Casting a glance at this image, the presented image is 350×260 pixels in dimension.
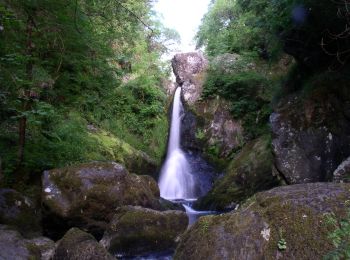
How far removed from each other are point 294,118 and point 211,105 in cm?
662

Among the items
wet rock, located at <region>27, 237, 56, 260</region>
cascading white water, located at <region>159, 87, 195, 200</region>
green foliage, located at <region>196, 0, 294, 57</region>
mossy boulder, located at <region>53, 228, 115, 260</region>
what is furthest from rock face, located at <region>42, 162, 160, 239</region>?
cascading white water, located at <region>159, 87, 195, 200</region>

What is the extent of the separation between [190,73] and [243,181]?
799cm

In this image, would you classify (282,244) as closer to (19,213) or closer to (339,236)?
(339,236)

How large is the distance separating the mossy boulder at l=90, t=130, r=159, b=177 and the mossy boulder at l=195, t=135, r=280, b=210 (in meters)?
2.59

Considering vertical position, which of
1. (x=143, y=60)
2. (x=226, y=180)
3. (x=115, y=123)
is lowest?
(x=226, y=180)

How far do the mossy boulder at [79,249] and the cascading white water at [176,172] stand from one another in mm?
7477

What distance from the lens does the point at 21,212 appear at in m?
6.14

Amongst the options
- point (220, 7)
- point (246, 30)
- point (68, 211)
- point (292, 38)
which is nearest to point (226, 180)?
point (292, 38)

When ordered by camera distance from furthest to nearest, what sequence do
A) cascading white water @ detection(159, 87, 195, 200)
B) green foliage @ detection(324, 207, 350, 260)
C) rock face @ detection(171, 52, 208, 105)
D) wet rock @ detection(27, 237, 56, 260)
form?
rock face @ detection(171, 52, 208, 105) < cascading white water @ detection(159, 87, 195, 200) < wet rock @ detection(27, 237, 56, 260) < green foliage @ detection(324, 207, 350, 260)

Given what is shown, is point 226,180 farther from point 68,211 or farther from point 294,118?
point 68,211

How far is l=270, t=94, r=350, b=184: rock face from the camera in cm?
738

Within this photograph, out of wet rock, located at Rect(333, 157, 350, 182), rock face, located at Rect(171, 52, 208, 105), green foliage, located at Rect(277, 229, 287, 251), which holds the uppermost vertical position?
rock face, located at Rect(171, 52, 208, 105)

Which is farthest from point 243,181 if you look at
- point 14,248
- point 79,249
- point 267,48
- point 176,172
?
point 14,248

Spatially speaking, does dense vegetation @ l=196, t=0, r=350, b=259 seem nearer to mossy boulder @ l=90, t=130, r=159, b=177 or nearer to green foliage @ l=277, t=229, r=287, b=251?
green foliage @ l=277, t=229, r=287, b=251
